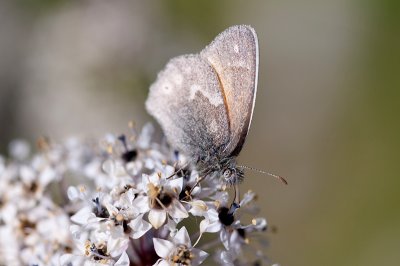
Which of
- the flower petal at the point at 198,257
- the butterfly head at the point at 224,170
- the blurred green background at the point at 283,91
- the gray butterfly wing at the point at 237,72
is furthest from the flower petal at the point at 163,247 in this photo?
the blurred green background at the point at 283,91

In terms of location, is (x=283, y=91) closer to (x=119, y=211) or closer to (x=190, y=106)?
(x=190, y=106)

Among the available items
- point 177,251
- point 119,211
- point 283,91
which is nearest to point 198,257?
point 177,251

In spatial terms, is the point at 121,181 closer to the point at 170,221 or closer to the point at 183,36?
the point at 170,221

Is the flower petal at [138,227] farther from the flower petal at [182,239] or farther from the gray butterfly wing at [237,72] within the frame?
the gray butterfly wing at [237,72]

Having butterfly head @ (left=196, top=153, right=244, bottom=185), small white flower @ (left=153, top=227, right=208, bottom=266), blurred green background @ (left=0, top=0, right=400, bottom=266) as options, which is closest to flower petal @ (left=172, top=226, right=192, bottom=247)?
small white flower @ (left=153, top=227, right=208, bottom=266)

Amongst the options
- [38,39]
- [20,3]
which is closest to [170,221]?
[38,39]

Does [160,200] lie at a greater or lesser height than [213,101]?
lesser
